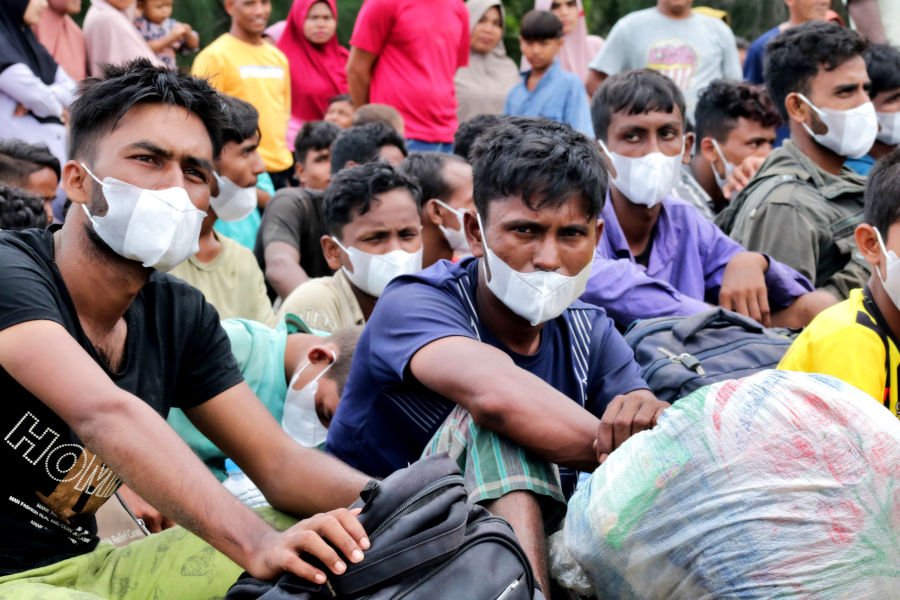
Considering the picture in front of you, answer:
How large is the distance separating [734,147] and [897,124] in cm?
90

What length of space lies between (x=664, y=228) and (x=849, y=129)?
1150 mm

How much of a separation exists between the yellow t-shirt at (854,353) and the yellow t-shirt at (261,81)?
15.0 ft

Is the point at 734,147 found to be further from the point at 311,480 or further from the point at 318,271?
the point at 311,480

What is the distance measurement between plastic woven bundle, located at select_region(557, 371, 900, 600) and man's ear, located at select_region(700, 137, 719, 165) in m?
3.92

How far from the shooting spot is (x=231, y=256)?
483cm

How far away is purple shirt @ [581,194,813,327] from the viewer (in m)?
3.83

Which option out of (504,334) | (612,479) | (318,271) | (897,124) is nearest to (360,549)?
(612,479)

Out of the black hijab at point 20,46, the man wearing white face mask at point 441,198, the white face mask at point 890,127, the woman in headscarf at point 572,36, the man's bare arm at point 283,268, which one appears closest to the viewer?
the man wearing white face mask at point 441,198

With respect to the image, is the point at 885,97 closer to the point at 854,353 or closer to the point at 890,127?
the point at 890,127

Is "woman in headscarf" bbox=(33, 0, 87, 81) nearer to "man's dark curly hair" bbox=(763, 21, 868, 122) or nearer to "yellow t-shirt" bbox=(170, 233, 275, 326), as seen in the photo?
"yellow t-shirt" bbox=(170, 233, 275, 326)

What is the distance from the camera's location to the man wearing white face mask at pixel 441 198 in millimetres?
5070

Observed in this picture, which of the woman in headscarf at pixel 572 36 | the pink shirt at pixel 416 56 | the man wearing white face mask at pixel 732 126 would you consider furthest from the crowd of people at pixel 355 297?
the woman in headscarf at pixel 572 36

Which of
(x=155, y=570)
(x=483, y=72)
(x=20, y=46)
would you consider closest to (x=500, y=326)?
(x=155, y=570)

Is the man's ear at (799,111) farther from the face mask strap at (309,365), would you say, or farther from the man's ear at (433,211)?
the face mask strap at (309,365)
